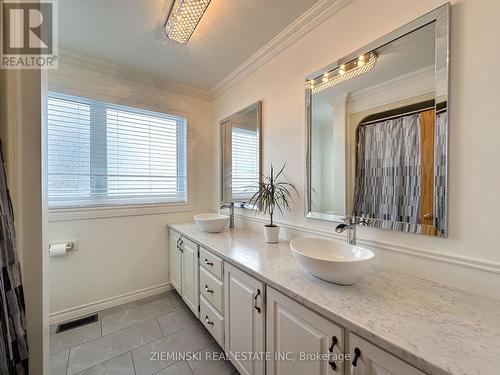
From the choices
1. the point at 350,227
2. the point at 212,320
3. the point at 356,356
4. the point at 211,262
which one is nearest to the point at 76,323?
the point at 212,320

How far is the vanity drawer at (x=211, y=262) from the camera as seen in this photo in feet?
4.95

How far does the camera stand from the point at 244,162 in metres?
2.28

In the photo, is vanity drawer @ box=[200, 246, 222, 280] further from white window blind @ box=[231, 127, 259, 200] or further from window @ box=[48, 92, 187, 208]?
window @ box=[48, 92, 187, 208]

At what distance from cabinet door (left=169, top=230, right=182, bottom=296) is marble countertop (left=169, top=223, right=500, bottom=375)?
1.19m

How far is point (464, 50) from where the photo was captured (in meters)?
0.94

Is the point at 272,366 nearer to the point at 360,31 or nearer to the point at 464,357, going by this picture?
the point at 464,357

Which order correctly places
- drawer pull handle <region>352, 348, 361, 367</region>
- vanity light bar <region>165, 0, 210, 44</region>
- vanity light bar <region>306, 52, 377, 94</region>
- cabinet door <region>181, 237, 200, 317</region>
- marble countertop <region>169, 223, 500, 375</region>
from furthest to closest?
1. cabinet door <region>181, 237, 200, 317</region>
2. vanity light bar <region>165, 0, 210, 44</region>
3. vanity light bar <region>306, 52, 377, 94</region>
4. drawer pull handle <region>352, 348, 361, 367</region>
5. marble countertop <region>169, 223, 500, 375</region>

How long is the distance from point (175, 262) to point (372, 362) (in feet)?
6.65

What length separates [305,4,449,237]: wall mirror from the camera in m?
1.00

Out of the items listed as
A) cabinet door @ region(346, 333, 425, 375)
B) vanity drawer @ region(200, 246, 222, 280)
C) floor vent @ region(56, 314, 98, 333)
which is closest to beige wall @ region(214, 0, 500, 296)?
cabinet door @ region(346, 333, 425, 375)

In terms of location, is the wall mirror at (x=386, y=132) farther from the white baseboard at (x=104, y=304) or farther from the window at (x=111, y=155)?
the white baseboard at (x=104, y=304)

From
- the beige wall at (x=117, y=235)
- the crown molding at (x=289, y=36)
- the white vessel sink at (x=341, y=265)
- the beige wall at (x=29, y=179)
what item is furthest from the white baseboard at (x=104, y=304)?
the crown molding at (x=289, y=36)

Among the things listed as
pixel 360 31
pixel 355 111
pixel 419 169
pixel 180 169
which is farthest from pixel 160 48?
pixel 419 169

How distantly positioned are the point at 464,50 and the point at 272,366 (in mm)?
1729
